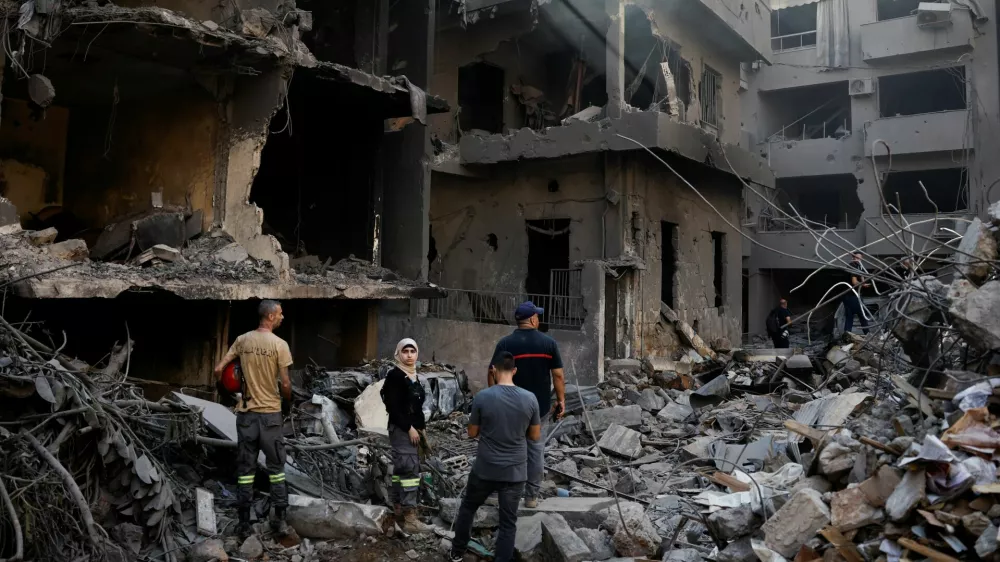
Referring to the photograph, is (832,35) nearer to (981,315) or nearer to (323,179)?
(323,179)

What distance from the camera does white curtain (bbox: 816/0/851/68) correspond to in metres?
23.4

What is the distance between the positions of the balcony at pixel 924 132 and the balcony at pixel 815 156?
0.73m

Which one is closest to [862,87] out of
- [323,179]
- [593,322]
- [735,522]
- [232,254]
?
[593,322]

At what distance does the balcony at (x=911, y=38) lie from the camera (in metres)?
20.8

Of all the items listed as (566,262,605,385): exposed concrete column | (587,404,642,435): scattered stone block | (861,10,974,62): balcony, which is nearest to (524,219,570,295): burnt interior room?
(566,262,605,385): exposed concrete column

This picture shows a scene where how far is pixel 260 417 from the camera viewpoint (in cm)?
585

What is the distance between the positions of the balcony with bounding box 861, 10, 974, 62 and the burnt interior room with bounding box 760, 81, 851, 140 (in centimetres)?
258

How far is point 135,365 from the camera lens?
10.1 metres

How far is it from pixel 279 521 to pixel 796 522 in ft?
12.3

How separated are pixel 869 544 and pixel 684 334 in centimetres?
1064

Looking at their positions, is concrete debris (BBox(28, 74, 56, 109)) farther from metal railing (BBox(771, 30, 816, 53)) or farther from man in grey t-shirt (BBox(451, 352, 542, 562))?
metal railing (BBox(771, 30, 816, 53))

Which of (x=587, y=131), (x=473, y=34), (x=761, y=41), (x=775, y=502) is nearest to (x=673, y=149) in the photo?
(x=587, y=131)

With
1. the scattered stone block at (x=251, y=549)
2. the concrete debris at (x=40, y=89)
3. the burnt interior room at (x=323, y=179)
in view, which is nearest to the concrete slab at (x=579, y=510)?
the scattered stone block at (x=251, y=549)

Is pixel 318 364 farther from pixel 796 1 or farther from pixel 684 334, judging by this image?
pixel 796 1
